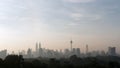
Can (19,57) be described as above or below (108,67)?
above

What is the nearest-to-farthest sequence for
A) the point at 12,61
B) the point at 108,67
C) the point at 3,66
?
the point at 3,66 → the point at 12,61 → the point at 108,67

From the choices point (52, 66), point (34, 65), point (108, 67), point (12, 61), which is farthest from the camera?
point (108, 67)

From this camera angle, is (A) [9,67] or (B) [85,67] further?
(B) [85,67]

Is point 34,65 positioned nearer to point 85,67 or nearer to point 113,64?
point 85,67

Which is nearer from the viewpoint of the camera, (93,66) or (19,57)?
(19,57)

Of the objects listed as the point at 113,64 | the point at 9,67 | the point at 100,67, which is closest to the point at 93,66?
the point at 100,67

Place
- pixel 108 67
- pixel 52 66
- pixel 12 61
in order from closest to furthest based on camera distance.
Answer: pixel 12 61, pixel 52 66, pixel 108 67

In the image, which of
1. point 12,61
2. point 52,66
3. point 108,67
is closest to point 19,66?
point 12,61

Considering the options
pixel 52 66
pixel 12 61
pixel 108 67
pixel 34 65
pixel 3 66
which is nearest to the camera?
pixel 3 66

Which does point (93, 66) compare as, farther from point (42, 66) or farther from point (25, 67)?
point (25, 67)
